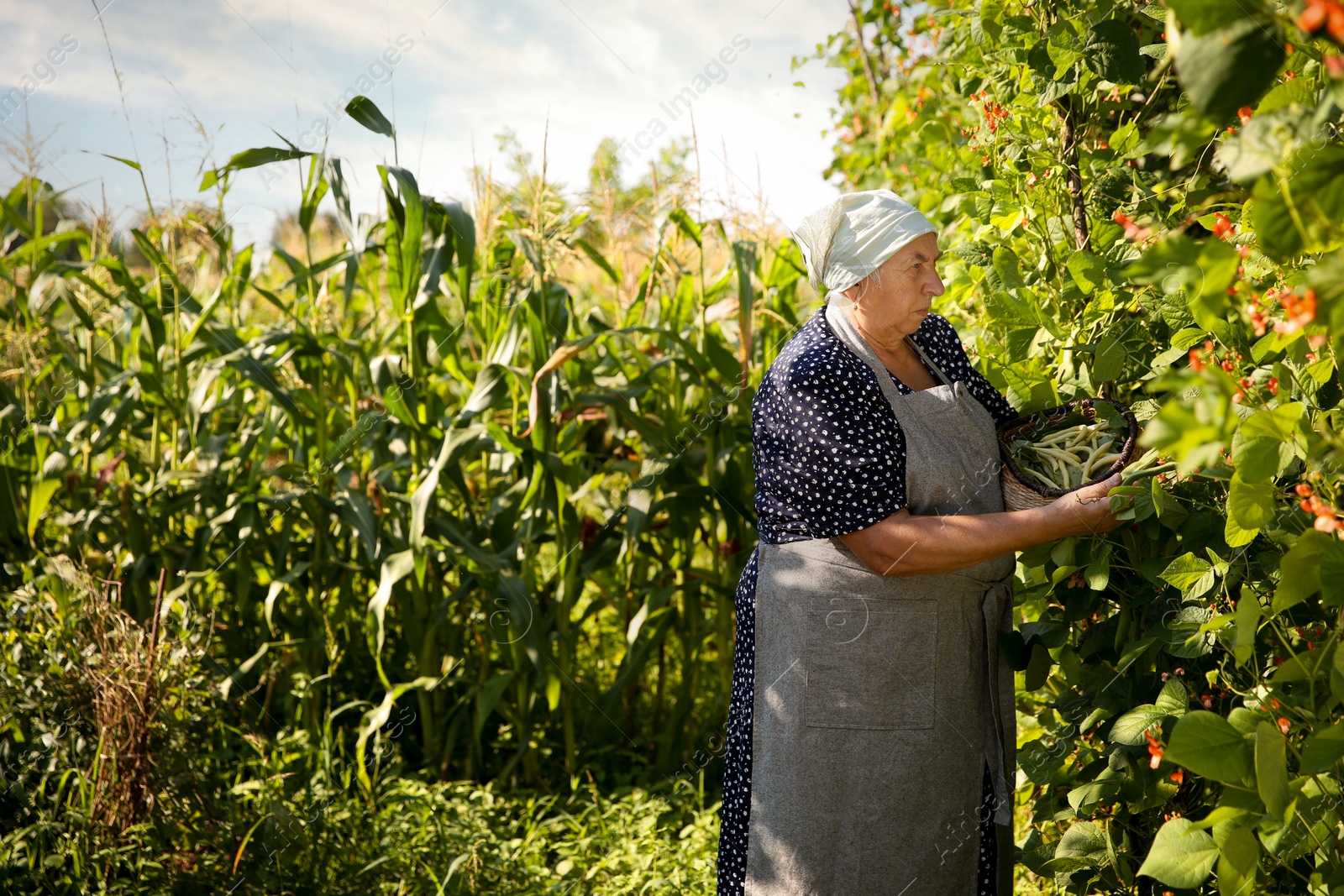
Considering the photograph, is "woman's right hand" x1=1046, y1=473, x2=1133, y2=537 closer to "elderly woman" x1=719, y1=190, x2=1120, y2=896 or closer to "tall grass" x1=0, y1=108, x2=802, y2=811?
"elderly woman" x1=719, y1=190, x2=1120, y2=896

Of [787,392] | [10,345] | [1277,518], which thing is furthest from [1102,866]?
[10,345]

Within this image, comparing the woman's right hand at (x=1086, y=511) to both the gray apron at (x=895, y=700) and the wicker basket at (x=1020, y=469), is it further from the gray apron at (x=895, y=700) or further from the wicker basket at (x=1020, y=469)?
the gray apron at (x=895, y=700)

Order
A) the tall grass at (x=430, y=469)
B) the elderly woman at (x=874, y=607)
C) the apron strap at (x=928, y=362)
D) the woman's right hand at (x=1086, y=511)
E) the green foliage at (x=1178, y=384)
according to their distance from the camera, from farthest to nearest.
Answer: the tall grass at (x=430, y=469)
the apron strap at (x=928, y=362)
the elderly woman at (x=874, y=607)
the woman's right hand at (x=1086, y=511)
the green foliage at (x=1178, y=384)

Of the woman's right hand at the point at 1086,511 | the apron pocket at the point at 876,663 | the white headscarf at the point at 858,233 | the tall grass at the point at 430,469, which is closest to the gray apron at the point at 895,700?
the apron pocket at the point at 876,663

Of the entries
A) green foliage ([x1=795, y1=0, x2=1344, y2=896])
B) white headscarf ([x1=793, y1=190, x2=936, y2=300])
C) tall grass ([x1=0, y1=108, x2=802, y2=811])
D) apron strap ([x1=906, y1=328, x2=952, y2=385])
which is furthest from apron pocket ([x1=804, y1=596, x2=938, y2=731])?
tall grass ([x1=0, y1=108, x2=802, y2=811])

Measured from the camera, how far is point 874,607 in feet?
5.86

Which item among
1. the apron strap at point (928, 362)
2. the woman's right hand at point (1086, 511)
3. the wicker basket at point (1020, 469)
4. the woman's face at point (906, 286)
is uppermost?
the woman's face at point (906, 286)

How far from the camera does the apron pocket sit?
1.79 m

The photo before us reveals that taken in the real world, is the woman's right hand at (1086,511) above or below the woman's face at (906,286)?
below

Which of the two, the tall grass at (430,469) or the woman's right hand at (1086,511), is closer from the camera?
the woman's right hand at (1086,511)

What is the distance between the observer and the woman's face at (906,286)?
1.77 meters

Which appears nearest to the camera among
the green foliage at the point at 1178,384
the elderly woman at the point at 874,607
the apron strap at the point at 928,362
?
the green foliage at the point at 1178,384

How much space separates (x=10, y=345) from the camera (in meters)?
3.29

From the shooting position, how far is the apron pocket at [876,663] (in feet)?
5.87
